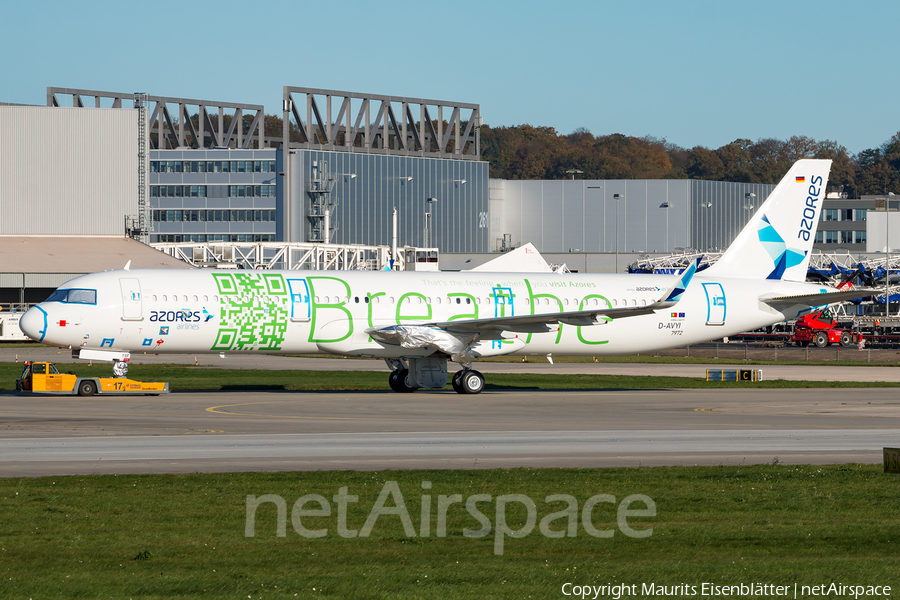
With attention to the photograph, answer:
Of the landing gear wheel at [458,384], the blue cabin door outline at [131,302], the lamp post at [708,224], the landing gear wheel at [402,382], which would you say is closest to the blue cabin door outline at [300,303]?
the landing gear wheel at [402,382]

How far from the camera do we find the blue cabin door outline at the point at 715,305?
144 ft

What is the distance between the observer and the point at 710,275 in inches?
1789

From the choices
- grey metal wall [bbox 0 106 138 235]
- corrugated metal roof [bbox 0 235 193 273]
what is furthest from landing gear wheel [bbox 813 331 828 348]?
grey metal wall [bbox 0 106 138 235]

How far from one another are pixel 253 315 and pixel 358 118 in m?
105

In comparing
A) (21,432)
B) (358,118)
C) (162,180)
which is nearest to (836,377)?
(21,432)

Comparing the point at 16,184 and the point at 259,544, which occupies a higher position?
the point at 16,184

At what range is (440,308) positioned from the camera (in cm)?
3994

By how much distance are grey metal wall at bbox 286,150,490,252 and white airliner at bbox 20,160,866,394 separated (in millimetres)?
90996

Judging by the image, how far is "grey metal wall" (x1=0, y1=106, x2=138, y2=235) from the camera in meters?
96.2

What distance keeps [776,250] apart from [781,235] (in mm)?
743

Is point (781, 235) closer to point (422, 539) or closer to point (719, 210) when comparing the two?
point (422, 539)

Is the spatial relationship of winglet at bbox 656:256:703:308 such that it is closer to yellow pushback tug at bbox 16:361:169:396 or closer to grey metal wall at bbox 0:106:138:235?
yellow pushback tug at bbox 16:361:169:396

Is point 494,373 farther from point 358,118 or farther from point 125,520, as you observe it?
point 358,118

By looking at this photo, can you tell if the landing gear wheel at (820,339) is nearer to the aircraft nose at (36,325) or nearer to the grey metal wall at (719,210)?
the grey metal wall at (719,210)
